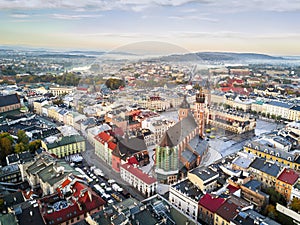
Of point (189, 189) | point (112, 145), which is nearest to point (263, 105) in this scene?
point (189, 189)

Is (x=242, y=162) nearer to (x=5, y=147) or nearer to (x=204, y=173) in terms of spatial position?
(x=204, y=173)

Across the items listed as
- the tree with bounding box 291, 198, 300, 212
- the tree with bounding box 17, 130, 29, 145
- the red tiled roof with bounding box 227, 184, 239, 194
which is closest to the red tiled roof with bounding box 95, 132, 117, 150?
the red tiled roof with bounding box 227, 184, 239, 194

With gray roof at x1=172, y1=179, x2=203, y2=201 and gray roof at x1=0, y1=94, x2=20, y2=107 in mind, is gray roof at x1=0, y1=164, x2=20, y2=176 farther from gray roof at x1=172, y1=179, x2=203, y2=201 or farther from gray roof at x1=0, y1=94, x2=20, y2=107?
gray roof at x1=0, y1=94, x2=20, y2=107

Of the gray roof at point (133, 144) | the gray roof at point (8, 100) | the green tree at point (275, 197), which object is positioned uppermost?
the gray roof at point (133, 144)

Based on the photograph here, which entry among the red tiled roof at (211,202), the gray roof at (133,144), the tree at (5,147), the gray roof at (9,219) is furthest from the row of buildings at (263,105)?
the gray roof at (9,219)

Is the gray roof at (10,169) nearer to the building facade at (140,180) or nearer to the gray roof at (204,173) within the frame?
the building facade at (140,180)
